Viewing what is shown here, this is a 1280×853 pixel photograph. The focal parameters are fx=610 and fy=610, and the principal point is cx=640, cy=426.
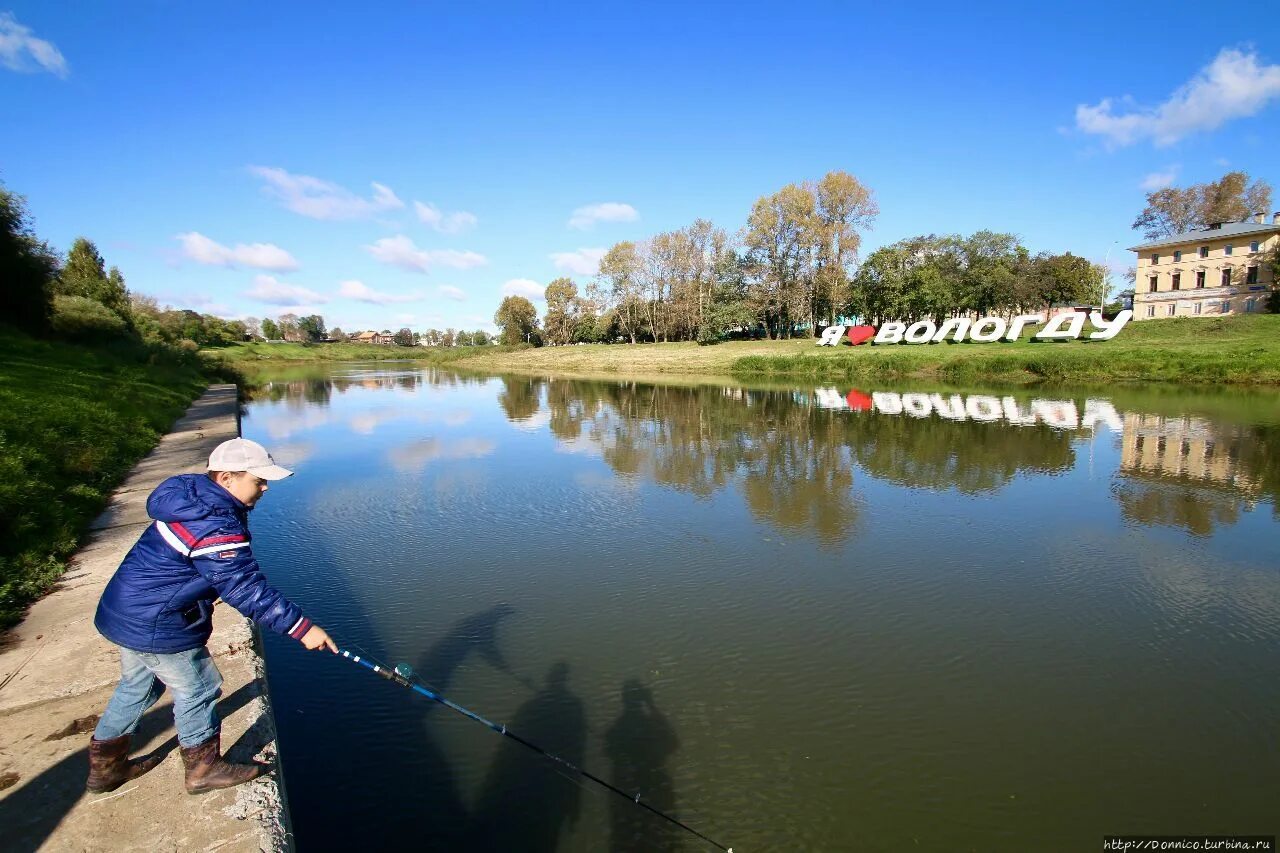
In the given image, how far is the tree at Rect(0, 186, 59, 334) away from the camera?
25859mm

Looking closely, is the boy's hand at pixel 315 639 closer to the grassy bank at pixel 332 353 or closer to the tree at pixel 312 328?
the grassy bank at pixel 332 353

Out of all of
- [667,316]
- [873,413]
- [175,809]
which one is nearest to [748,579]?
[175,809]

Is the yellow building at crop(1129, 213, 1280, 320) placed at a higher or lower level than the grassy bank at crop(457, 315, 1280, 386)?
higher

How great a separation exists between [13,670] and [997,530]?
12.1m

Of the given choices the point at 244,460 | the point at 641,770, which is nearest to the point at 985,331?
the point at 641,770

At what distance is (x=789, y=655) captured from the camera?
623 centimetres

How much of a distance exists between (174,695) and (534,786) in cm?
241

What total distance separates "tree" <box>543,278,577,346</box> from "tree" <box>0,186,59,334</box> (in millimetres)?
69800

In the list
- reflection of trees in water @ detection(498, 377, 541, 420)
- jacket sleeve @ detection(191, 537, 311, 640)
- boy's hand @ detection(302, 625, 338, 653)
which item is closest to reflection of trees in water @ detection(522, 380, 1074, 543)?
reflection of trees in water @ detection(498, 377, 541, 420)

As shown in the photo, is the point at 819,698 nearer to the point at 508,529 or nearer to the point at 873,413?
the point at 508,529

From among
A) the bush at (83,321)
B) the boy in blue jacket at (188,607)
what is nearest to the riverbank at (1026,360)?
the bush at (83,321)

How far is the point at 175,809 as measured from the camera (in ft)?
11.3

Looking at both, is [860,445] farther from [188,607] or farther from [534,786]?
[188,607]

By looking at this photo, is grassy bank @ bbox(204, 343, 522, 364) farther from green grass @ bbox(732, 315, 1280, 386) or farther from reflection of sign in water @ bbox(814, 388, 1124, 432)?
reflection of sign in water @ bbox(814, 388, 1124, 432)
